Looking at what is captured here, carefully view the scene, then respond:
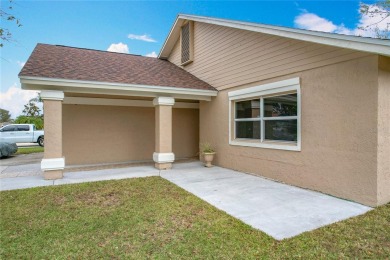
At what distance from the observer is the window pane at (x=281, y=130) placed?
6.30 m

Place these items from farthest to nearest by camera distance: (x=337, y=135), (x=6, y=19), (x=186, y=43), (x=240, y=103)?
(x=186, y=43) → (x=240, y=103) → (x=6, y=19) → (x=337, y=135)

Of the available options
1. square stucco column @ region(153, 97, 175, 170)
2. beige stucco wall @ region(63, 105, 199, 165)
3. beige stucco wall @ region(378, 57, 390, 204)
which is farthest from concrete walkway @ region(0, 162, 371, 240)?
beige stucco wall @ region(63, 105, 199, 165)

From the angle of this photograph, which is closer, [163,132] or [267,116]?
[267,116]

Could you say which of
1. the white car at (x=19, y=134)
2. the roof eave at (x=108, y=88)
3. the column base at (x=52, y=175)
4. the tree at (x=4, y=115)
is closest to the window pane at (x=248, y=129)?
the roof eave at (x=108, y=88)

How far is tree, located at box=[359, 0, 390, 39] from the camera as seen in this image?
1168 centimetres

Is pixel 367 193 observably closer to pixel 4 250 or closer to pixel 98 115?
pixel 4 250

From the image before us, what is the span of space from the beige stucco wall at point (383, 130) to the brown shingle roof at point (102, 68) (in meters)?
5.56

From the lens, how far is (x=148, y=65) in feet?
35.5

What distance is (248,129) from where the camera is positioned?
→ 26.1 ft

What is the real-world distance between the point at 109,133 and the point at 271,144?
21.6 feet

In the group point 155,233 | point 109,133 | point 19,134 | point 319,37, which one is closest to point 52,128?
point 109,133

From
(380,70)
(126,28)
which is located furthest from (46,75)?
(126,28)

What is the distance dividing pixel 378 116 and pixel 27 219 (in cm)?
666

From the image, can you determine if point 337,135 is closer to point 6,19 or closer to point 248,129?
point 248,129
